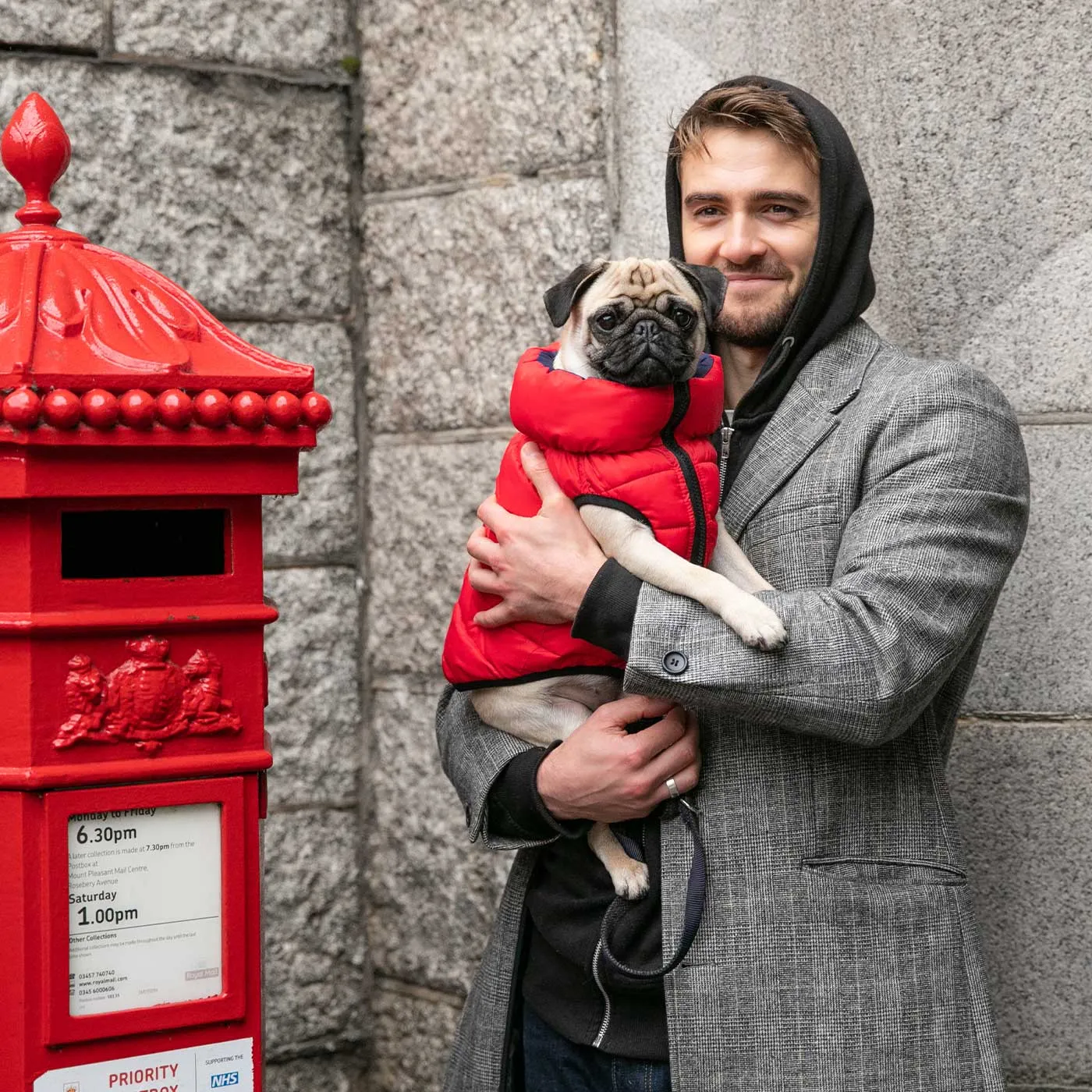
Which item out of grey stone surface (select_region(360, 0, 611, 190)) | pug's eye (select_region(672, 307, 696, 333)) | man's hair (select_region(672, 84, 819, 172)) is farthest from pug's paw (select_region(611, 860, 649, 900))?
grey stone surface (select_region(360, 0, 611, 190))

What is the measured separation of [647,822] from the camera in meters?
2.04

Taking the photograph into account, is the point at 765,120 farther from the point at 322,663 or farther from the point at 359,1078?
the point at 359,1078

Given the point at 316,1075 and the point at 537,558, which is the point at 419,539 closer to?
the point at 316,1075

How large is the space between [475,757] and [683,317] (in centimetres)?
77

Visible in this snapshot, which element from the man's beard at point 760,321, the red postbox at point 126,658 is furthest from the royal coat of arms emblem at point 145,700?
the man's beard at point 760,321

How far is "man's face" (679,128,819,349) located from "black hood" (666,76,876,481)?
1.6 inches

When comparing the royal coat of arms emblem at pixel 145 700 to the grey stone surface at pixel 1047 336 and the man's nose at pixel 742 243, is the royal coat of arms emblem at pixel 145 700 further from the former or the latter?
the grey stone surface at pixel 1047 336

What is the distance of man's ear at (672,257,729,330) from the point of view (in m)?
2.16

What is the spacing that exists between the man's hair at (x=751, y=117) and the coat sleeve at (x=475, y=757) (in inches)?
40.0

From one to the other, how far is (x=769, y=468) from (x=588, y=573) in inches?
12.7

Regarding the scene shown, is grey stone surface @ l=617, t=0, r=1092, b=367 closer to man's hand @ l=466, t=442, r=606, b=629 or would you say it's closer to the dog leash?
man's hand @ l=466, t=442, r=606, b=629

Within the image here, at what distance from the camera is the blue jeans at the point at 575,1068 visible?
6.51ft

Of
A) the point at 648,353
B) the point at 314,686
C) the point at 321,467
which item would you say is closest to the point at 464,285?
the point at 321,467

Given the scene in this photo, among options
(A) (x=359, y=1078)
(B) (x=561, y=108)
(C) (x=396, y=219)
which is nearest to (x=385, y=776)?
(A) (x=359, y=1078)
